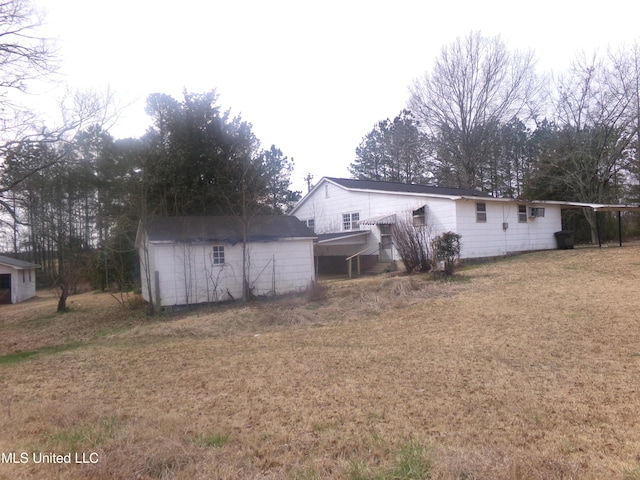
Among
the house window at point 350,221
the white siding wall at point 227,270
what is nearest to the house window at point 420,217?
the house window at point 350,221

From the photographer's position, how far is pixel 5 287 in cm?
2689

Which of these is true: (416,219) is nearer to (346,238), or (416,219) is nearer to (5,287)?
(346,238)

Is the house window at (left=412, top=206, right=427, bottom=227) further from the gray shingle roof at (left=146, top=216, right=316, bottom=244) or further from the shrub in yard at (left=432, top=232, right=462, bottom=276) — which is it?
the gray shingle roof at (left=146, top=216, right=316, bottom=244)

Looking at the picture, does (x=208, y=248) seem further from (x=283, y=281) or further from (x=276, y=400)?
(x=276, y=400)

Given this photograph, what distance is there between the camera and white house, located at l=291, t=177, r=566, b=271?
63.8 feet

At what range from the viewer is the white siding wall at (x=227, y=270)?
14.1 metres

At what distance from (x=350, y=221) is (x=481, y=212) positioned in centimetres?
715

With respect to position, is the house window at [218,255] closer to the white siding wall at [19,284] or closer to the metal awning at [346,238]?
the metal awning at [346,238]

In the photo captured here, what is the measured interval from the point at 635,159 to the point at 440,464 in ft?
100

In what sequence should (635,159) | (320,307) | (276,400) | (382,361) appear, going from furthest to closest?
(635,159) → (320,307) → (382,361) → (276,400)

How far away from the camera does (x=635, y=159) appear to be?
2698cm

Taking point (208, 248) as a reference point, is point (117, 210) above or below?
above

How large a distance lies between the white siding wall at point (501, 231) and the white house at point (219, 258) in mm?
7279

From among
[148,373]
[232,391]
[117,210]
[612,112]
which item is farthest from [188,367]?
[612,112]
